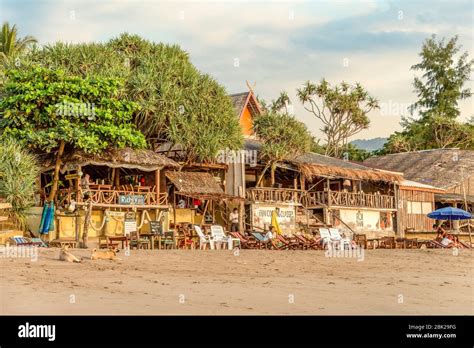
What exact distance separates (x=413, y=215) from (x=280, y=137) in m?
11.5

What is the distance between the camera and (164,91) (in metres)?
27.6

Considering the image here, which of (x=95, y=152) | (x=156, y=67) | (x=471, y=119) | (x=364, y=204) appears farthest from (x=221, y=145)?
(x=471, y=119)

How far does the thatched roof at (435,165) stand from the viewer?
136 ft

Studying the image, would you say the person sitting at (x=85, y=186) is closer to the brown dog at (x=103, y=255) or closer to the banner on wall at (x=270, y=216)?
the banner on wall at (x=270, y=216)

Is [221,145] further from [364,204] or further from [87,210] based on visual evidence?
[364,204]

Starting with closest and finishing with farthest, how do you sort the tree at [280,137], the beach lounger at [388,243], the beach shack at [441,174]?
the beach lounger at [388,243], the tree at [280,137], the beach shack at [441,174]

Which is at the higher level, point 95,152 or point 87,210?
point 95,152

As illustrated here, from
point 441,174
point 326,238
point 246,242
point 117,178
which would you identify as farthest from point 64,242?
point 441,174

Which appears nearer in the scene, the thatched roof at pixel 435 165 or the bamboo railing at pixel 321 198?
the bamboo railing at pixel 321 198

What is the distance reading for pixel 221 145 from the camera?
28547 mm

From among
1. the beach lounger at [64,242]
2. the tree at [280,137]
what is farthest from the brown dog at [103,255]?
the tree at [280,137]

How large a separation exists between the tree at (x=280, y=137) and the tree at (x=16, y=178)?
10.7m
